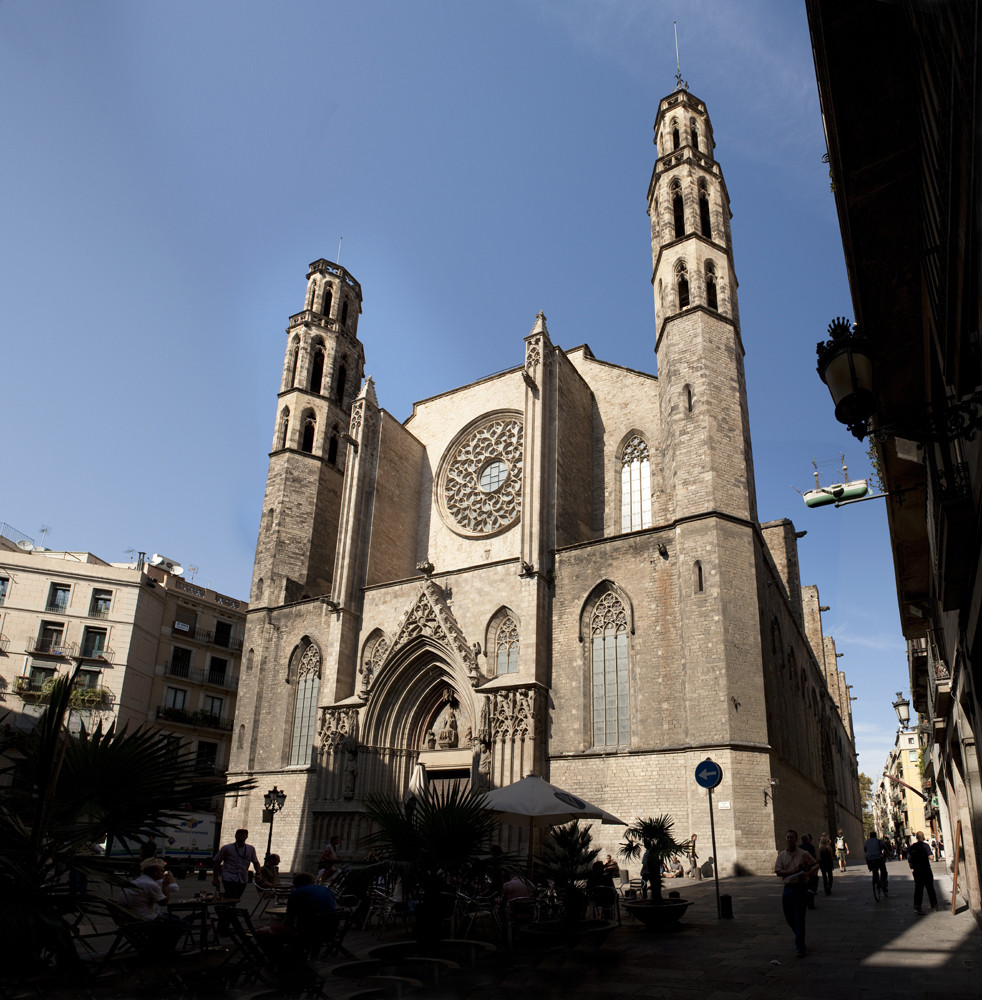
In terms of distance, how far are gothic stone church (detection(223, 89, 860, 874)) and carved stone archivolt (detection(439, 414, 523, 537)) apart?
0.28 feet

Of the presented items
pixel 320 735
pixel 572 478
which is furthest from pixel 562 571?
pixel 320 735

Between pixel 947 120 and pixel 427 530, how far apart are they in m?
23.7

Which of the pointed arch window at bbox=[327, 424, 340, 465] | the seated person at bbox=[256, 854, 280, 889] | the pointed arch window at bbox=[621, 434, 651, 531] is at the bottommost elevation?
the seated person at bbox=[256, 854, 280, 889]

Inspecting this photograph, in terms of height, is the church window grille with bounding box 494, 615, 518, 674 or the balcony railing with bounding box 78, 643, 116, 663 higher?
the balcony railing with bounding box 78, 643, 116, 663

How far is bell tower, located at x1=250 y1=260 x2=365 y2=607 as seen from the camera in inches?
1068

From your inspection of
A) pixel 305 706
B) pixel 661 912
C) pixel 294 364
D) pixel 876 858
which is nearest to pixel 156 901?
pixel 661 912

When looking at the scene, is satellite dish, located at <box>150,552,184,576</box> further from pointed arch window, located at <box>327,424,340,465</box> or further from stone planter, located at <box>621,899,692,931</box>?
stone planter, located at <box>621,899,692,931</box>

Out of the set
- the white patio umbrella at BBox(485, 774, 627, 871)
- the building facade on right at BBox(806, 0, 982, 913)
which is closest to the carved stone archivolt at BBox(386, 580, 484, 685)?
the white patio umbrella at BBox(485, 774, 627, 871)

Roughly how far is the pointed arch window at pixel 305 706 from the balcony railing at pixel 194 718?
1086 centimetres

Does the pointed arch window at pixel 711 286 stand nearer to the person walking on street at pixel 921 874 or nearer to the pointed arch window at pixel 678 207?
the pointed arch window at pixel 678 207

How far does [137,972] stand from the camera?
554 cm

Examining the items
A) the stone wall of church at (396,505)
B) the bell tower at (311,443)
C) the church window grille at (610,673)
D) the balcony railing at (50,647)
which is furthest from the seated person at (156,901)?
the balcony railing at (50,647)

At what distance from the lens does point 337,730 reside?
2203 centimetres

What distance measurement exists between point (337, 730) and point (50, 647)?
15781mm
